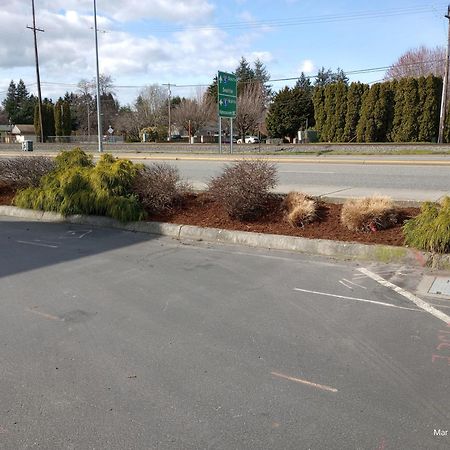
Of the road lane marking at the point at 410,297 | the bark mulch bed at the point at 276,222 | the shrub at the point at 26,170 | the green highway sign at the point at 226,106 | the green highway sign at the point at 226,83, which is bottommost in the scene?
the road lane marking at the point at 410,297

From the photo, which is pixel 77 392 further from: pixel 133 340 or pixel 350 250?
pixel 350 250

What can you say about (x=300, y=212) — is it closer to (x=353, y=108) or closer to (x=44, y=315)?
(x=44, y=315)

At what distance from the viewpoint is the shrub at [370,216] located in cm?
716

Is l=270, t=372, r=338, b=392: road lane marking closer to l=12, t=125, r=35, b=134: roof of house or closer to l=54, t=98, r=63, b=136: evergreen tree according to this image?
l=54, t=98, r=63, b=136: evergreen tree

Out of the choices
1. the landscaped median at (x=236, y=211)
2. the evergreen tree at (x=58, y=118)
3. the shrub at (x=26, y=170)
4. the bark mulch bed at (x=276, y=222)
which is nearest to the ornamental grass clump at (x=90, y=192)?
the landscaped median at (x=236, y=211)

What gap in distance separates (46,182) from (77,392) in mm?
7711

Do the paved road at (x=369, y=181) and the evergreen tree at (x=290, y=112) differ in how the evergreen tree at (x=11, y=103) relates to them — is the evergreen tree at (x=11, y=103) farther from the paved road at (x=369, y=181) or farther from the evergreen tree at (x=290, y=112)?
the paved road at (x=369, y=181)

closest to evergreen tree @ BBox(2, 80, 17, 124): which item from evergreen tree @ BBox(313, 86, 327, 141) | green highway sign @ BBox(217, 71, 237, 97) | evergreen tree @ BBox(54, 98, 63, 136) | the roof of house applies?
the roof of house

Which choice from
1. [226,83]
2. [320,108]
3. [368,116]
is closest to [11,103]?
[320,108]

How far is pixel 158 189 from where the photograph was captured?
8.93 meters

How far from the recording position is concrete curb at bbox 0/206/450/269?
630 centimetres

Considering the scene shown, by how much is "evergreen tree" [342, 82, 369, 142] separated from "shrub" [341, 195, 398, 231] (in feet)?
123

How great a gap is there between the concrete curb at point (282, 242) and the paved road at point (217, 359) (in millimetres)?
293

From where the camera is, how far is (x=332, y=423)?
120 inches
